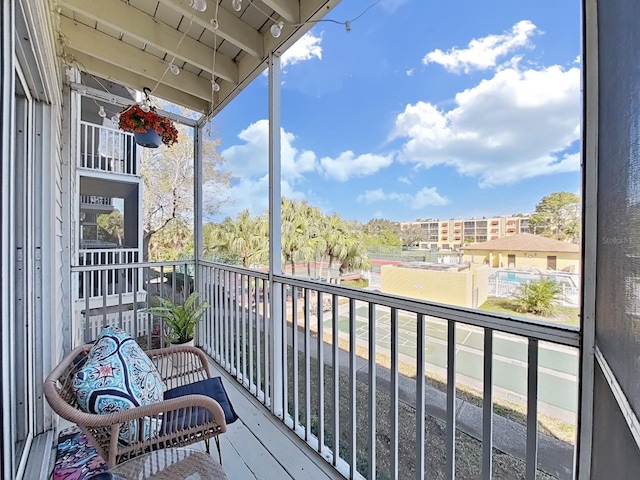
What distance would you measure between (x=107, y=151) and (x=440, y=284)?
5.30 metres

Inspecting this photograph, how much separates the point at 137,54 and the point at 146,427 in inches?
111

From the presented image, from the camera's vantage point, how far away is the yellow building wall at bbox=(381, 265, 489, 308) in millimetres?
1211

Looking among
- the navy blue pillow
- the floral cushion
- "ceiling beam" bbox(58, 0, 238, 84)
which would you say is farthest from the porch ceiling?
the navy blue pillow

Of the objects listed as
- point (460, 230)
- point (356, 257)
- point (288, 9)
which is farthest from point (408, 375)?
point (288, 9)

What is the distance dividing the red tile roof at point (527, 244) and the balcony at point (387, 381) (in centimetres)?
25

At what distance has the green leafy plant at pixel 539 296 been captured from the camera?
1018 millimetres

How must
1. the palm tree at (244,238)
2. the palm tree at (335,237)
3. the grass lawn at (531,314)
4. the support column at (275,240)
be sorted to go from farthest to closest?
the palm tree at (244,238)
the support column at (275,240)
the palm tree at (335,237)
the grass lawn at (531,314)

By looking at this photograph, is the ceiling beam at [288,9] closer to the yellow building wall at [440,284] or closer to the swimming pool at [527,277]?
the yellow building wall at [440,284]

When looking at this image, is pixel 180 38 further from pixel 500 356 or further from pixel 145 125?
pixel 500 356

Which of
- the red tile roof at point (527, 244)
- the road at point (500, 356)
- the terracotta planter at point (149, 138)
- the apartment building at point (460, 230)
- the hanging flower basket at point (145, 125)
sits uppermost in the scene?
the hanging flower basket at point (145, 125)

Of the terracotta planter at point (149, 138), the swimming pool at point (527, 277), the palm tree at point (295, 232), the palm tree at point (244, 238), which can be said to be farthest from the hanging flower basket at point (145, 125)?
the swimming pool at point (527, 277)

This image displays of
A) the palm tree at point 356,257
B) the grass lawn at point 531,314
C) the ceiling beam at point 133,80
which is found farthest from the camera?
the ceiling beam at point 133,80

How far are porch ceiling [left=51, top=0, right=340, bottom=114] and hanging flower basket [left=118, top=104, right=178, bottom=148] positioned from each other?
0.50 metres

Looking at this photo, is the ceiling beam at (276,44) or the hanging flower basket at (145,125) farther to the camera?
the hanging flower basket at (145,125)
